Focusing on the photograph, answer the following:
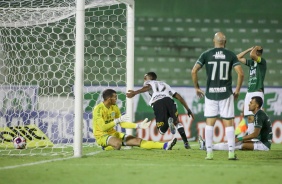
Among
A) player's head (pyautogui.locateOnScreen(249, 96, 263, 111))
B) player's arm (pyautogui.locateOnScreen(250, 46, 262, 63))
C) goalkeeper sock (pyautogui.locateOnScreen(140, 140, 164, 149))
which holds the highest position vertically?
player's arm (pyautogui.locateOnScreen(250, 46, 262, 63))

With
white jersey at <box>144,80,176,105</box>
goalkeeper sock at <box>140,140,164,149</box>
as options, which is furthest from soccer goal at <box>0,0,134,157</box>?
goalkeeper sock at <box>140,140,164,149</box>

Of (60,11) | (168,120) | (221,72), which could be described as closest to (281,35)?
(168,120)

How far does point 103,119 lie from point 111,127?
0.26 meters

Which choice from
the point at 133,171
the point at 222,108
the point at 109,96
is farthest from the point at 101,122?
the point at 133,171

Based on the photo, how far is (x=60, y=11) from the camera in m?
10.3

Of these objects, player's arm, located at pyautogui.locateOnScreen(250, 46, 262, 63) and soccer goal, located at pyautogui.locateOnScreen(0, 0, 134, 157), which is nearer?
player's arm, located at pyautogui.locateOnScreen(250, 46, 262, 63)

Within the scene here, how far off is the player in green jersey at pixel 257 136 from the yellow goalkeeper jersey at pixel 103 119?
164cm

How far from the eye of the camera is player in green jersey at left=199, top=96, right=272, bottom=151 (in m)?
9.51

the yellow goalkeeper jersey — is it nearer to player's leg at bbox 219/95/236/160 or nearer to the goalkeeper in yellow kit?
the goalkeeper in yellow kit

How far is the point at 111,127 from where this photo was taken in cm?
943

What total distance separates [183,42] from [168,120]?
632 centimetres

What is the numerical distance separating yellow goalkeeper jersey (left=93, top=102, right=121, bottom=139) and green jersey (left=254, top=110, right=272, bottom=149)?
2185mm

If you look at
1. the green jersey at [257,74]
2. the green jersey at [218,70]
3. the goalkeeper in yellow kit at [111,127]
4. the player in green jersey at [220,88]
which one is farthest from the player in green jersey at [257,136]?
the green jersey at [218,70]

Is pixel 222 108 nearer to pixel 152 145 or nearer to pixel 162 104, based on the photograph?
pixel 152 145
